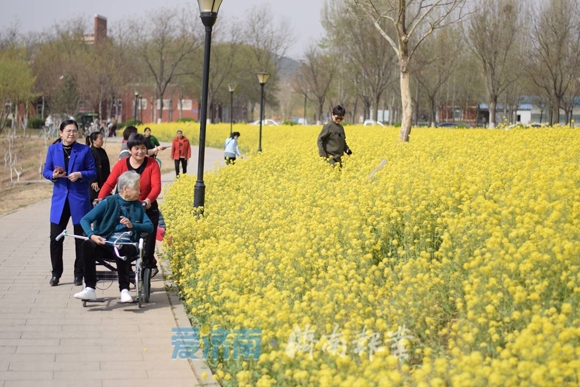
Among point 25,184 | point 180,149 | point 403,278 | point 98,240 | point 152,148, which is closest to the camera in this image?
point 403,278

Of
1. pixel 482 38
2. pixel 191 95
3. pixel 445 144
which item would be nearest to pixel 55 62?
pixel 191 95

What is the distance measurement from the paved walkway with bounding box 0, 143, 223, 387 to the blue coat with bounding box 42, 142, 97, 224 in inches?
32.4

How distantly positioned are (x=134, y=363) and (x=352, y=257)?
79.5 inches

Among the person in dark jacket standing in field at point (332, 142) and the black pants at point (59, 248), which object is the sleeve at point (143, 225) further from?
the person in dark jacket standing in field at point (332, 142)

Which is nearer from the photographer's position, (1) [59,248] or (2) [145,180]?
(2) [145,180]

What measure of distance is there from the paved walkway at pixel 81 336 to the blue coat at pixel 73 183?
0.82 meters

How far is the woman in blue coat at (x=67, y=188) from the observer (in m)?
8.82

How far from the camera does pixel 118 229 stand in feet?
25.8

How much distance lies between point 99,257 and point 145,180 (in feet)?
3.55

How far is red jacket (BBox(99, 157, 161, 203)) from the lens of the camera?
8.55 metres

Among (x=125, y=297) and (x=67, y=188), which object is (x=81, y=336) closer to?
(x=125, y=297)

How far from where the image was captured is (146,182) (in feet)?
28.4

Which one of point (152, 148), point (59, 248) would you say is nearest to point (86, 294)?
point (59, 248)

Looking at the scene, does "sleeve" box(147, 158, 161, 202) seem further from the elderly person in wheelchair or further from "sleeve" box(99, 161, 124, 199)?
the elderly person in wheelchair
